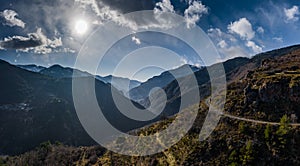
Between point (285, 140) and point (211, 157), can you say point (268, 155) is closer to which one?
point (285, 140)

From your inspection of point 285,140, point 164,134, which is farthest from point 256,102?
point 164,134

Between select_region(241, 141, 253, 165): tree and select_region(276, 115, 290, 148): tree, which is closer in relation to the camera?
select_region(241, 141, 253, 165): tree

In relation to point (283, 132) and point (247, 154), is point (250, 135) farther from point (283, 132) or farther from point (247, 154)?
point (283, 132)

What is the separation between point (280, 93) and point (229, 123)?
3510 cm

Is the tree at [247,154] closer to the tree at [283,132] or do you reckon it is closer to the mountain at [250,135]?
the mountain at [250,135]

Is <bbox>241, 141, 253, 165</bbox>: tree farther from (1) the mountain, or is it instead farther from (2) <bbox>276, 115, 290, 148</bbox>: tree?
(2) <bbox>276, 115, 290, 148</bbox>: tree

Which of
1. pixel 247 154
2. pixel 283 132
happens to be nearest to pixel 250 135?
pixel 247 154

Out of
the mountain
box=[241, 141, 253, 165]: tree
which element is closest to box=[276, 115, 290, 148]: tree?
the mountain

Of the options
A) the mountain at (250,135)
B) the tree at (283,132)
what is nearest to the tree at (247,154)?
the mountain at (250,135)

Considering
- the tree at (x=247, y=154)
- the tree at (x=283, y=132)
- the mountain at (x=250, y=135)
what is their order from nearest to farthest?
the tree at (x=247, y=154) → the tree at (x=283, y=132) → the mountain at (x=250, y=135)

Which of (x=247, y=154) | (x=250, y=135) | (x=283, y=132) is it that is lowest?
(x=247, y=154)

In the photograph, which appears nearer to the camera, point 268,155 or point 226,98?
point 268,155

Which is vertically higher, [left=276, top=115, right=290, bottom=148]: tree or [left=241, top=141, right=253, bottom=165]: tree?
[left=276, top=115, right=290, bottom=148]: tree

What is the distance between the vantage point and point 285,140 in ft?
435
